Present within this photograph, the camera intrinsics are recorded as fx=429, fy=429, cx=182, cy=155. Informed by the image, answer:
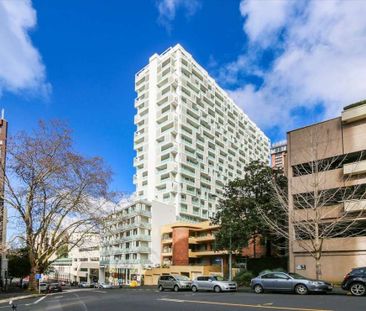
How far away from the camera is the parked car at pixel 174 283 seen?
3647 cm

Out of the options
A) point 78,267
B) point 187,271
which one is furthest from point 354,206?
point 78,267

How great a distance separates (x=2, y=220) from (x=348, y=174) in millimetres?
35787

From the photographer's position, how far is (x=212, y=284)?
32969mm

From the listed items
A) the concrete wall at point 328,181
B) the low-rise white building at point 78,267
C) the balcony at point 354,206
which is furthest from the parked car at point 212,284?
the low-rise white building at point 78,267

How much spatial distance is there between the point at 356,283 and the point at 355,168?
15.9m

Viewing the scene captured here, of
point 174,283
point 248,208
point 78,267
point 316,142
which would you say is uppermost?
point 316,142

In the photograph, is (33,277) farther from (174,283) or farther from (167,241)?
(167,241)

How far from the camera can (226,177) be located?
11550 cm

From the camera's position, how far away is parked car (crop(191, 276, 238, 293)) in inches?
1261

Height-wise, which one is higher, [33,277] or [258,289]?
[258,289]

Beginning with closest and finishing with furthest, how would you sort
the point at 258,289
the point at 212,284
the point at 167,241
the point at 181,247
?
the point at 258,289 < the point at 212,284 < the point at 181,247 < the point at 167,241

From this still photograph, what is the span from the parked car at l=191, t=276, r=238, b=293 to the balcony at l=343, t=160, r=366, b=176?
543 inches

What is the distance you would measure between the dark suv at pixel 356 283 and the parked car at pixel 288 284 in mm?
1806

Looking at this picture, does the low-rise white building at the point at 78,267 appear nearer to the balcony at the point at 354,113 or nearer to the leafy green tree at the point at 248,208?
the leafy green tree at the point at 248,208
